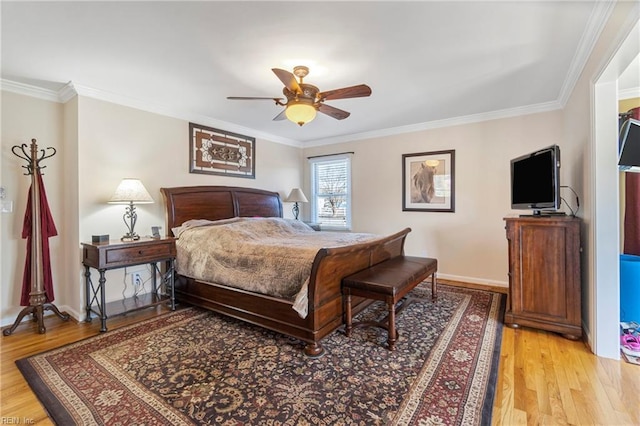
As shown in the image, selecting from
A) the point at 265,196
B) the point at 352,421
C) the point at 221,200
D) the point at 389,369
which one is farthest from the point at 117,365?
the point at 265,196

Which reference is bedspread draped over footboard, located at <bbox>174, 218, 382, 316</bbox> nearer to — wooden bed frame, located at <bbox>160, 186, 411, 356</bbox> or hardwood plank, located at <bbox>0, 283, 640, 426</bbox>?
wooden bed frame, located at <bbox>160, 186, 411, 356</bbox>

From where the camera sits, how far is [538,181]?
9.40 ft

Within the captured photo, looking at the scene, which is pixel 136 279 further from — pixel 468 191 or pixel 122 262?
pixel 468 191

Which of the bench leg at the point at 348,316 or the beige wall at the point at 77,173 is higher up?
the beige wall at the point at 77,173

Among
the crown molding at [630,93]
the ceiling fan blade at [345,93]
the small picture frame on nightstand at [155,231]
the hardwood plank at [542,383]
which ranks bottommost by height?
the hardwood plank at [542,383]

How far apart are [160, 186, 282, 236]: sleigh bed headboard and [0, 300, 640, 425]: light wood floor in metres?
1.61

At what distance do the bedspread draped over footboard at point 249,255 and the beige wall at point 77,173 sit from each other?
720 mm

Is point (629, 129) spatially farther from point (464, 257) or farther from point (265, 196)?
point (265, 196)

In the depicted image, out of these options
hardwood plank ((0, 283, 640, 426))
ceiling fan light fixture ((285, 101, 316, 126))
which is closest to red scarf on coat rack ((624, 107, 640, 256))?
hardwood plank ((0, 283, 640, 426))

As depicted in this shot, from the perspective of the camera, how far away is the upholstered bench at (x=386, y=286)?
2.40m

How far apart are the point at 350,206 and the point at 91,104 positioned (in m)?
3.89

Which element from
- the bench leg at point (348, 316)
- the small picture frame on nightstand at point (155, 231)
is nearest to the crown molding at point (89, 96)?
the small picture frame on nightstand at point (155, 231)

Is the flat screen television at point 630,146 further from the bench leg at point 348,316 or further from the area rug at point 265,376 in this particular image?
the bench leg at point 348,316

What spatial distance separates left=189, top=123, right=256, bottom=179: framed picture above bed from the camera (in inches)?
163
